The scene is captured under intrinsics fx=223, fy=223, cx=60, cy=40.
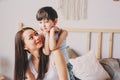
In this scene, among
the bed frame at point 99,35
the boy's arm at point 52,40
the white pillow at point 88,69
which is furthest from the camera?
the bed frame at point 99,35

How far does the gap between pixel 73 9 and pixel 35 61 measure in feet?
6.25

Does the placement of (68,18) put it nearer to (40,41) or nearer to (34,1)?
(34,1)

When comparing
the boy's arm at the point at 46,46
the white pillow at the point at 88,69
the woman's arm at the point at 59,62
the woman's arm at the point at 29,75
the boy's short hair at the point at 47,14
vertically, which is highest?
the boy's short hair at the point at 47,14

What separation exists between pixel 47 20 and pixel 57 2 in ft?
6.40

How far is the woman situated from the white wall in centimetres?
188

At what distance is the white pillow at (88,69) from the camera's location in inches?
88.7

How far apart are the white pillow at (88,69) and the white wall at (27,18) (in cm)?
50

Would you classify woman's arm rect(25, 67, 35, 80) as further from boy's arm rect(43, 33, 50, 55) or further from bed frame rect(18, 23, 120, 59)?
bed frame rect(18, 23, 120, 59)

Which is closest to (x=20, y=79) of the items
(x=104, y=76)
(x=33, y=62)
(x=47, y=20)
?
(x=33, y=62)

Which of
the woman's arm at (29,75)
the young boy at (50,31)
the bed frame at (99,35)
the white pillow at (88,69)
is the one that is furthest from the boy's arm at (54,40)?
the bed frame at (99,35)

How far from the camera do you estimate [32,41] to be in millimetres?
798

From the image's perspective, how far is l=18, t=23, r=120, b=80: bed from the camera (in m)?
2.26

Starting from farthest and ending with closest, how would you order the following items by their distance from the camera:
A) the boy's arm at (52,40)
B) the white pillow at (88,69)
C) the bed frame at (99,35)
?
the bed frame at (99,35) < the white pillow at (88,69) < the boy's arm at (52,40)

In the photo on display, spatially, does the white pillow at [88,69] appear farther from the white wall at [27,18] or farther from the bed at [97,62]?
the white wall at [27,18]
